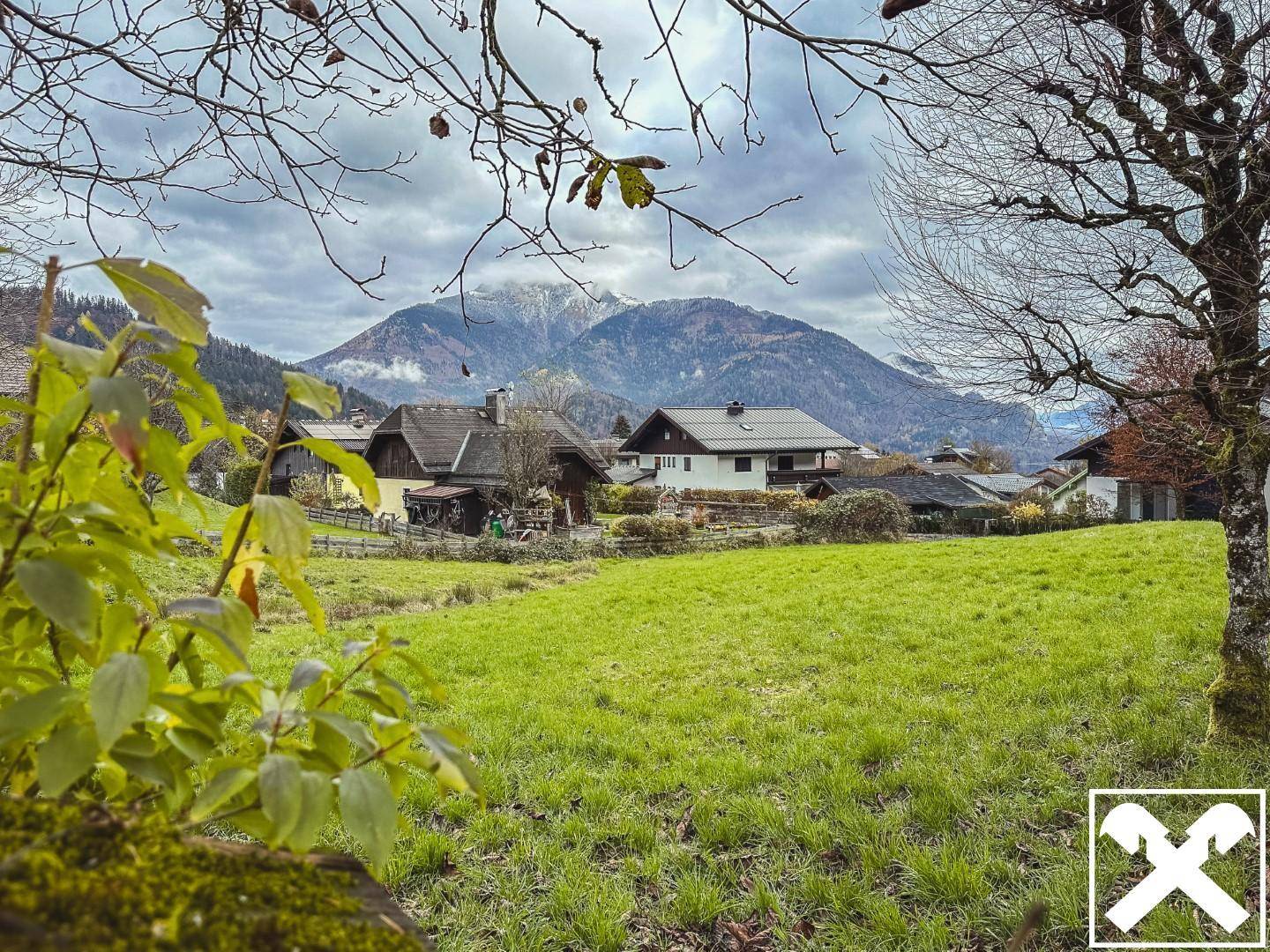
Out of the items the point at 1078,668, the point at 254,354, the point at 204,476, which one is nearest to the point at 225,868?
the point at 1078,668

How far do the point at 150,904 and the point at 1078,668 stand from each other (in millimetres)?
7257

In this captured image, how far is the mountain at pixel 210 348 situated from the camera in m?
1.16

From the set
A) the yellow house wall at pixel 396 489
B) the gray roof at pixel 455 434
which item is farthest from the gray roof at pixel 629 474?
the yellow house wall at pixel 396 489

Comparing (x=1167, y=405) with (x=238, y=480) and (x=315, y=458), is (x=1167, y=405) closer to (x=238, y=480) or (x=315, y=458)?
(x=238, y=480)

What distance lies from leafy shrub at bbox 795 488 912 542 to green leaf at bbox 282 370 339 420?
25.0m

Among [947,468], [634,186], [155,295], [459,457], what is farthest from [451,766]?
[947,468]

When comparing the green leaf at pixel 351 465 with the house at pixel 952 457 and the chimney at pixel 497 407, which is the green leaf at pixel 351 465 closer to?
the chimney at pixel 497 407

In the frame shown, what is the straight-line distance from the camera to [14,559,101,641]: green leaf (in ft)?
2.08

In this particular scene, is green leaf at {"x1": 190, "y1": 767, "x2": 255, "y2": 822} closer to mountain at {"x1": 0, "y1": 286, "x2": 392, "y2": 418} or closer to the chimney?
mountain at {"x1": 0, "y1": 286, "x2": 392, "y2": 418}

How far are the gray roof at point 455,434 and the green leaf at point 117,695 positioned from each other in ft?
109

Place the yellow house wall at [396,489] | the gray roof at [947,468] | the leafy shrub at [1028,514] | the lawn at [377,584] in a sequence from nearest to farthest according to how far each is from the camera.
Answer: the lawn at [377,584] < the leafy shrub at [1028,514] < the yellow house wall at [396,489] < the gray roof at [947,468]

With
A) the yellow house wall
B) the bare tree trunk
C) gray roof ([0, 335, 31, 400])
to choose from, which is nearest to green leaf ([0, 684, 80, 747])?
the bare tree trunk

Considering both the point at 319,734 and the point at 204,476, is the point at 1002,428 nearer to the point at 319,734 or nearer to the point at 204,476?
the point at 319,734

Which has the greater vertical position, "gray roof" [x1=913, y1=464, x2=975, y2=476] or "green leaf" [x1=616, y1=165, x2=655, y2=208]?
"gray roof" [x1=913, y1=464, x2=975, y2=476]
